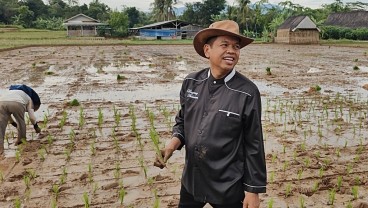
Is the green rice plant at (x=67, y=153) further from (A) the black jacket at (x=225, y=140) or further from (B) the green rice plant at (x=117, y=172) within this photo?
(A) the black jacket at (x=225, y=140)

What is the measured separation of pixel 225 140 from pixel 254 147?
16 centimetres

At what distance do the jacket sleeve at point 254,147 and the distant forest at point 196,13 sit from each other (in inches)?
1701

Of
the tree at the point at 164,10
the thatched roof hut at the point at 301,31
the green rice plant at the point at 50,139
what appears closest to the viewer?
the green rice plant at the point at 50,139

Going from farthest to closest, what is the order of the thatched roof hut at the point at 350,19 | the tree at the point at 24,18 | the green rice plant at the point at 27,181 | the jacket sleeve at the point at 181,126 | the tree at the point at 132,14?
the tree at the point at 132,14 → the tree at the point at 24,18 → the thatched roof hut at the point at 350,19 → the green rice plant at the point at 27,181 → the jacket sleeve at the point at 181,126

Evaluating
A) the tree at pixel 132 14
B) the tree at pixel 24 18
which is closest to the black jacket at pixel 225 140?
the tree at pixel 24 18

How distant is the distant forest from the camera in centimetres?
5212

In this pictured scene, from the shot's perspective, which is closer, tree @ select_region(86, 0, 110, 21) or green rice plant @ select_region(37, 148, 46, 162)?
green rice plant @ select_region(37, 148, 46, 162)

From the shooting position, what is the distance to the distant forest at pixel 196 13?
52.1 metres

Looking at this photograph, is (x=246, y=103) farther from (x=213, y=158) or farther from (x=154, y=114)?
(x=154, y=114)

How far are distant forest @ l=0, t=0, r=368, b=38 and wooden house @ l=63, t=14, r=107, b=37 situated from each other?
8.46ft

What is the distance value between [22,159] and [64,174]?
0.91 meters

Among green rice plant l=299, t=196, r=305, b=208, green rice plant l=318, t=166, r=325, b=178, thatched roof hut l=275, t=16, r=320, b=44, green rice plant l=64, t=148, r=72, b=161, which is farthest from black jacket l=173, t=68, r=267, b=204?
thatched roof hut l=275, t=16, r=320, b=44

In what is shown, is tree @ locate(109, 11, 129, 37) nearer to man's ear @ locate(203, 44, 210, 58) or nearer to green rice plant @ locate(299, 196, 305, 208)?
green rice plant @ locate(299, 196, 305, 208)

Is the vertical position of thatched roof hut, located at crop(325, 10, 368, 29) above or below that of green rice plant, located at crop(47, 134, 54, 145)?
above
